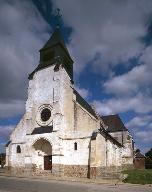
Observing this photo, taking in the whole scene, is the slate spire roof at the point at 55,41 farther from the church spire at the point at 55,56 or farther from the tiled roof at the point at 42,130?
the tiled roof at the point at 42,130

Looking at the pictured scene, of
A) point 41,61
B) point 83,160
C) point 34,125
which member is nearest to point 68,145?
point 83,160

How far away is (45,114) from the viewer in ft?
93.5

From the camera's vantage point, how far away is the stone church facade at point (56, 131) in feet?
83.3

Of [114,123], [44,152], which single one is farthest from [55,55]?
[114,123]

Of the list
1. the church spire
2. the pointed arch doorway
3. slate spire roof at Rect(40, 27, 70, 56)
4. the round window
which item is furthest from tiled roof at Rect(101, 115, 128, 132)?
slate spire roof at Rect(40, 27, 70, 56)

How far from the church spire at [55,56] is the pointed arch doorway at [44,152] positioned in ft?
27.7

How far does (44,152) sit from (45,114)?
4406 millimetres

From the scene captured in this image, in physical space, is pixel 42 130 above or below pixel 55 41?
below

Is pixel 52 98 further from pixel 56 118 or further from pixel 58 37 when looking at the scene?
pixel 58 37

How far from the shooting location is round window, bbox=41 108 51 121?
92.4ft

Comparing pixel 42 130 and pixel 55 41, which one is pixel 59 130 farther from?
pixel 55 41

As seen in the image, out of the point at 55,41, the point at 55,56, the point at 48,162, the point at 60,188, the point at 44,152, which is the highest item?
the point at 55,41

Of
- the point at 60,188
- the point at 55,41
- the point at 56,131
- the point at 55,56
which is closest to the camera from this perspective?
the point at 60,188

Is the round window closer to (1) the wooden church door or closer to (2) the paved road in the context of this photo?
(1) the wooden church door
